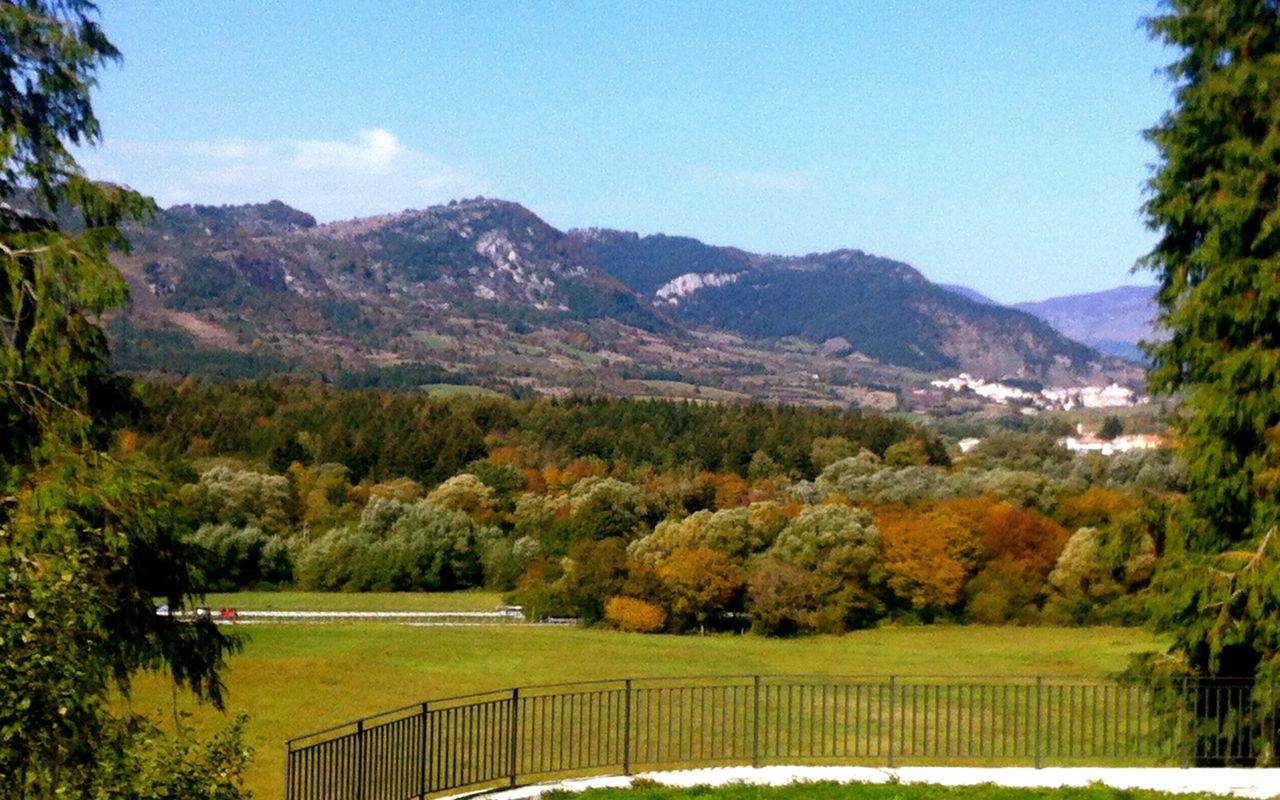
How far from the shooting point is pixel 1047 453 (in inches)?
3939

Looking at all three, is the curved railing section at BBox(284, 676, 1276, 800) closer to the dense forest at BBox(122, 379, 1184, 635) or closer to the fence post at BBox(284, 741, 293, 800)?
the fence post at BBox(284, 741, 293, 800)

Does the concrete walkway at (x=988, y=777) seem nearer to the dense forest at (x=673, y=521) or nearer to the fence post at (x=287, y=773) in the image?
the fence post at (x=287, y=773)

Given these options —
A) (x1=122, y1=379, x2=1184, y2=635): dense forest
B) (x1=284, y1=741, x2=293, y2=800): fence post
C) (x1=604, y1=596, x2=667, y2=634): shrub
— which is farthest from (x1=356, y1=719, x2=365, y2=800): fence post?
(x1=604, y1=596, x2=667, y2=634): shrub

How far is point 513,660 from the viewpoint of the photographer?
1491 inches

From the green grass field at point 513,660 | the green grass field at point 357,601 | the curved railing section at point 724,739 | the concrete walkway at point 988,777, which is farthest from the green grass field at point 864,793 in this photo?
the green grass field at point 357,601

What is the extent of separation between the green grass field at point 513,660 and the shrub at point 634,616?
264cm

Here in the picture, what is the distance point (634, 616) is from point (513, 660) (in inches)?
472

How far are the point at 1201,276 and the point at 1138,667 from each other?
5.72 m

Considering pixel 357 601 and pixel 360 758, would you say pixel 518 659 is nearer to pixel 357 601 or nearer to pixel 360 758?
pixel 357 601

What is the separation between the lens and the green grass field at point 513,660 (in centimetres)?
3133

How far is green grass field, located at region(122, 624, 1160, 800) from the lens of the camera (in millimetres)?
31328

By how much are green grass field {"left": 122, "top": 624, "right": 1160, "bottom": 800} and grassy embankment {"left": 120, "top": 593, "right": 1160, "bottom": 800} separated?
45 mm

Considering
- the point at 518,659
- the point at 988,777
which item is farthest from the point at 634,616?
the point at 988,777

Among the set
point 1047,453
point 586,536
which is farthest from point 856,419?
point 586,536
